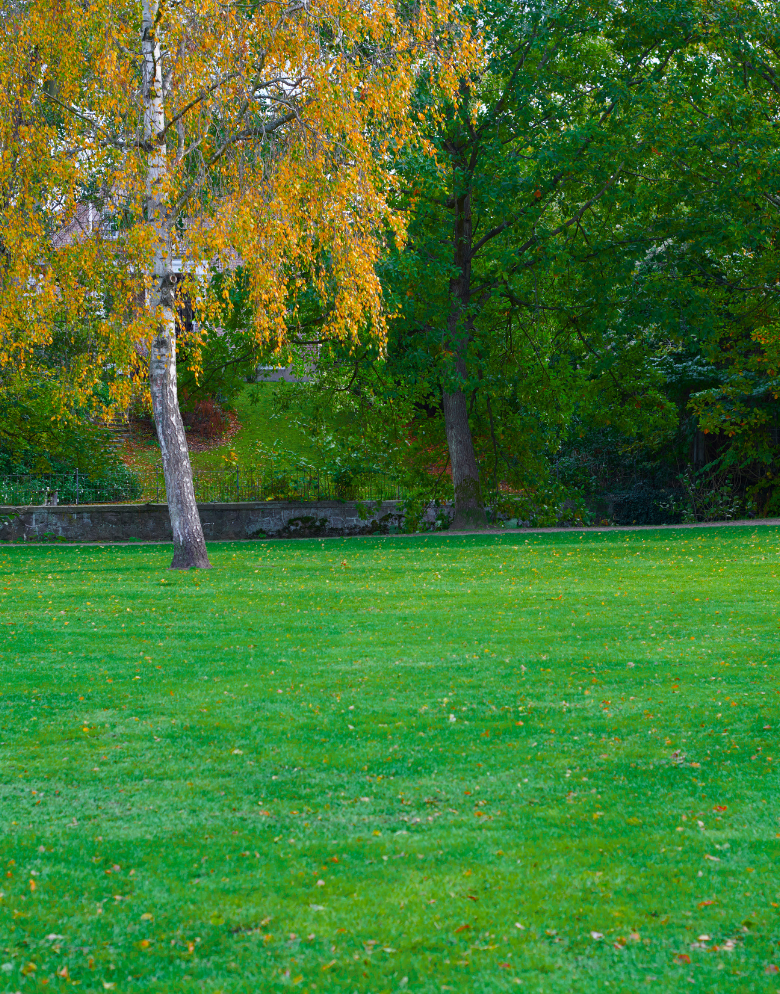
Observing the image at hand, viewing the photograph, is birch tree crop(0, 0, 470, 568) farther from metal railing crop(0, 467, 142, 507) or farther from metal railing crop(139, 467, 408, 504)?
metal railing crop(0, 467, 142, 507)

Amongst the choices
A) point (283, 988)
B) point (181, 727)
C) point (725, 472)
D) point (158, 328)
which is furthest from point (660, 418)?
point (283, 988)

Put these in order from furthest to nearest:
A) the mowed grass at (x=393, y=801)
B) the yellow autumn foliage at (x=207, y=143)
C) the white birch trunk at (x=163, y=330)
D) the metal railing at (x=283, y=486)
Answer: the metal railing at (x=283, y=486) < the white birch trunk at (x=163, y=330) < the yellow autumn foliage at (x=207, y=143) < the mowed grass at (x=393, y=801)

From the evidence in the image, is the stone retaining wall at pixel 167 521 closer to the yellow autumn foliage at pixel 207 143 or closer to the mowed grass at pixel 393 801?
the yellow autumn foliage at pixel 207 143

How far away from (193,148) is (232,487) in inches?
434

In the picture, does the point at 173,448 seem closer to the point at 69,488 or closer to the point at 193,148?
the point at 193,148

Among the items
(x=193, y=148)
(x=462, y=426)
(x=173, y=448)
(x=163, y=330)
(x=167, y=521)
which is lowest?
(x=167, y=521)

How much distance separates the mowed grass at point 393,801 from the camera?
4117 millimetres

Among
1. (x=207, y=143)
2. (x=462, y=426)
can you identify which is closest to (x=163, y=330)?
(x=207, y=143)

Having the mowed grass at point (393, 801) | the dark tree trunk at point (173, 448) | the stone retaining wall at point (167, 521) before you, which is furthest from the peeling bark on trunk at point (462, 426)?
the mowed grass at point (393, 801)

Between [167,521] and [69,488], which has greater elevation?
[69,488]

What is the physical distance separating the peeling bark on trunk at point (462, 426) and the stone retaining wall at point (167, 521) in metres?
2.01

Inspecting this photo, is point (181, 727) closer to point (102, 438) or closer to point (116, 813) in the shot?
point (116, 813)

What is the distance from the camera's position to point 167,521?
82.4 ft

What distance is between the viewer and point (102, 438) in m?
28.5
